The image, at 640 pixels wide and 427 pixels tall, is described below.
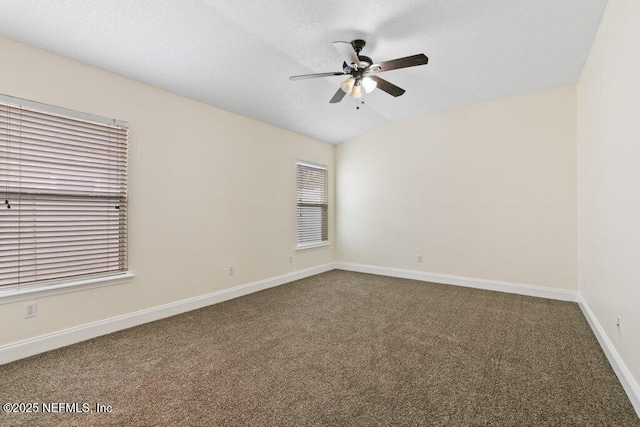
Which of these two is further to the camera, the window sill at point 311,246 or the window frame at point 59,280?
the window sill at point 311,246

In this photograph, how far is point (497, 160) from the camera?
4.21m

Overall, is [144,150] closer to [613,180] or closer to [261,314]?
[261,314]

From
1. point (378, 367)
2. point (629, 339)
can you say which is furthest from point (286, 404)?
point (629, 339)

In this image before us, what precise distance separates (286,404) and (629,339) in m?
2.24

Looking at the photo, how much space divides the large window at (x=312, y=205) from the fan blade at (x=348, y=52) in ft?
8.61

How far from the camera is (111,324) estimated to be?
9.20 feet

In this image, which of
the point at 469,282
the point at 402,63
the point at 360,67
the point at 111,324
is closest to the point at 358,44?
the point at 360,67

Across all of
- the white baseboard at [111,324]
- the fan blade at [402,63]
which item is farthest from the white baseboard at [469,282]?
the fan blade at [402,63]

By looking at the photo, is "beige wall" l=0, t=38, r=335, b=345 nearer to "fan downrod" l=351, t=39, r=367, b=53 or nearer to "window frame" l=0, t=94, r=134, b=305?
"window frame" l=0, t=94, r=134, b=305

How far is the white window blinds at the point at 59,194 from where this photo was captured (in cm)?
232

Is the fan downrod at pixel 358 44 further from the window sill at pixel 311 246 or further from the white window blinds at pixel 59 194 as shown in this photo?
the window sill at pixel 311 246

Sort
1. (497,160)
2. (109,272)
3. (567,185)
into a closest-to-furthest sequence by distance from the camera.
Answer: (109,272), (567,185), (497,160)

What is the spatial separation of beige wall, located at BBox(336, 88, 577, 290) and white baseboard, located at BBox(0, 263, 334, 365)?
2.47 m

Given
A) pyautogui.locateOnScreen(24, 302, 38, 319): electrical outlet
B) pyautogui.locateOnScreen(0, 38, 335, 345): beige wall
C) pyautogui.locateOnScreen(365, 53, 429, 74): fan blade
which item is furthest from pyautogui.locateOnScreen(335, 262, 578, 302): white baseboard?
pyautogui.locateOnScreen(24, 302, 38, 319): electrical outlet
